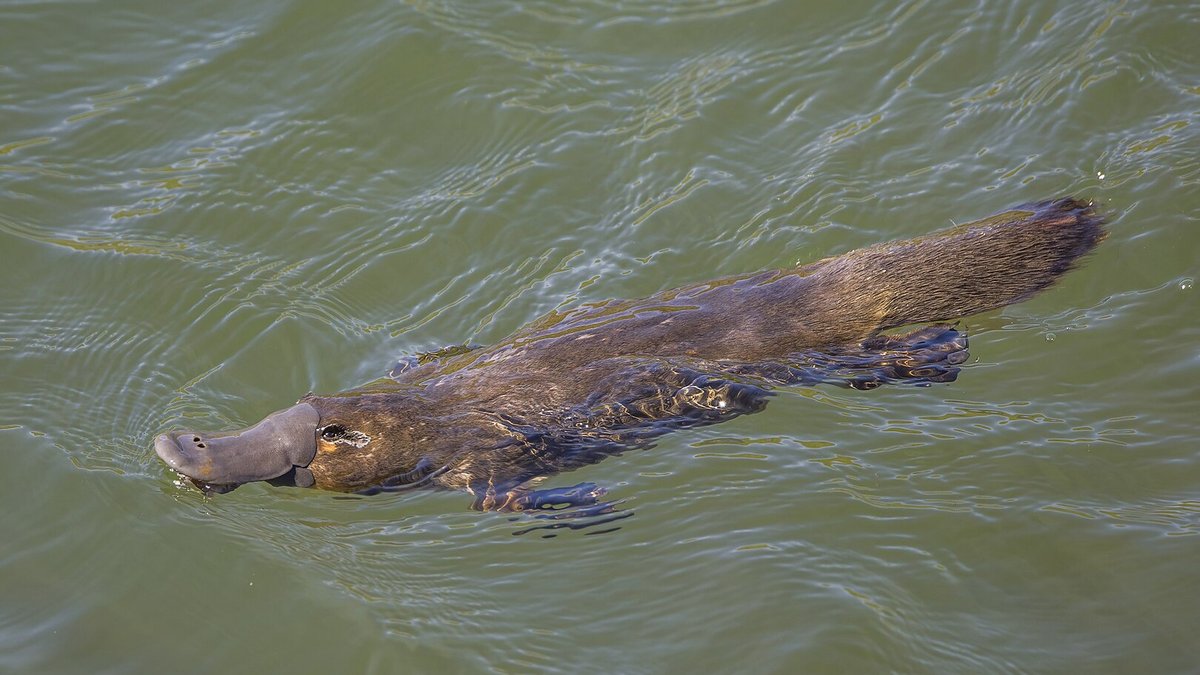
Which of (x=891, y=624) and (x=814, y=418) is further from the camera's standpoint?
(x=814, y=418)

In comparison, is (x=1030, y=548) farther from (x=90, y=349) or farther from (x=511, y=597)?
(x=90, y=349)

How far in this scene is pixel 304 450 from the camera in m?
5.77

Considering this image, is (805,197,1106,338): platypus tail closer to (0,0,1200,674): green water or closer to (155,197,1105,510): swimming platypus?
(155,197,1105,510): swimming platypus

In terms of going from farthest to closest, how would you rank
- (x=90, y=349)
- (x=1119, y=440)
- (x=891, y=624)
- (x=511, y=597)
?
(x=90, y=349), (x=1119, y=440), (x=511, y=597), (x=891, y=624)

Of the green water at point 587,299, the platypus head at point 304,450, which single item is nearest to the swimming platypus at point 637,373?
the platypus head at point 304,450

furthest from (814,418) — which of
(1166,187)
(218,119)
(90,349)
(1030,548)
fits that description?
(218,119)

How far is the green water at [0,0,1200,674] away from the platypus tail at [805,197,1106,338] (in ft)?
1.05

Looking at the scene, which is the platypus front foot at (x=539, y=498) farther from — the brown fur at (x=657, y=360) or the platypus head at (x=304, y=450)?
the platypus head at (x=304, y=450)

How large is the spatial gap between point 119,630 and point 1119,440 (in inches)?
194

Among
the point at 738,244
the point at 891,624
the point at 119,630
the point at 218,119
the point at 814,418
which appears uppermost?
the point at 218,119

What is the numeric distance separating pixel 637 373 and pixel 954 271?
70.0 inches

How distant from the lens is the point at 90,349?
22.9 ft

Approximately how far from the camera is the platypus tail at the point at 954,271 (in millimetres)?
6156

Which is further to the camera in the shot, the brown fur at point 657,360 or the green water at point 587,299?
the brown fur at point 657,360
